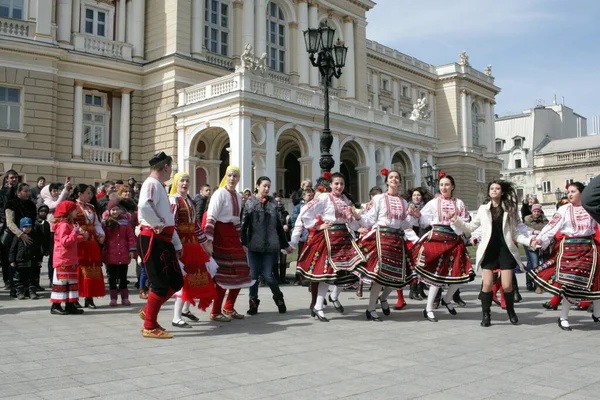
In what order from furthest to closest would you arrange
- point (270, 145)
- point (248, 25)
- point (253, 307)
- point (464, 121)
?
point (464, 121), point (248, 25), point (270, 145), point (253, 307)

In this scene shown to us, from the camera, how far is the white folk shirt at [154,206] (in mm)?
6520

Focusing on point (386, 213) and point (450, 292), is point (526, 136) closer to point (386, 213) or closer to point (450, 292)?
point (450, 292)

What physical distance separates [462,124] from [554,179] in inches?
719

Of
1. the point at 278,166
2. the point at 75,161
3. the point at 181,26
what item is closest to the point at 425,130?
the point at 278,166

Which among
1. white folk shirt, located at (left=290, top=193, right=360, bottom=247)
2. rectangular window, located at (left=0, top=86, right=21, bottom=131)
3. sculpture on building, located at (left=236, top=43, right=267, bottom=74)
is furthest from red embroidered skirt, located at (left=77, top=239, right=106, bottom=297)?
rectangular window, located at (left=0, top=86, right=21, bottom=131)

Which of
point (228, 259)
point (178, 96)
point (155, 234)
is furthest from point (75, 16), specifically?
point (155, 234)

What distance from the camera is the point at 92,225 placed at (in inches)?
347

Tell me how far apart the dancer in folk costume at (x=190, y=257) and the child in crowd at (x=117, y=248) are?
7.69 ft

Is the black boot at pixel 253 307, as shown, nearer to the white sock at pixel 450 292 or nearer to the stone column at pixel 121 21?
the white sock at pixel 450 292

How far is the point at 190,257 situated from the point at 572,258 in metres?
5.20

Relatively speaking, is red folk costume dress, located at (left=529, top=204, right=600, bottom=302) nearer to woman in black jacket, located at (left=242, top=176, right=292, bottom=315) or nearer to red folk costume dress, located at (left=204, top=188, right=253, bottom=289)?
woman in black jacket, located at (left=242, top=176, right=292, bottom=315)

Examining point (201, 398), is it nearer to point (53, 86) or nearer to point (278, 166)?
point (53, 86)

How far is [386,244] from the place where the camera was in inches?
318

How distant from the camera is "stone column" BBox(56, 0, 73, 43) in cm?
2520
